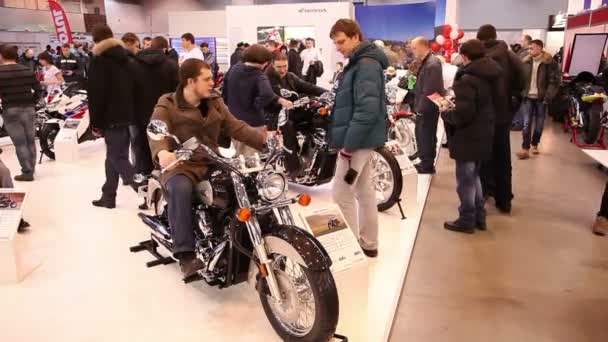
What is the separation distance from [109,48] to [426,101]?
320cm

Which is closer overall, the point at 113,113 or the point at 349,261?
the point at 349,261

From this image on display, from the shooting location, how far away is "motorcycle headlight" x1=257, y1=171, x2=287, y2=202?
2441 mm

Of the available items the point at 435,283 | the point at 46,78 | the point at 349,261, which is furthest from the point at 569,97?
the point at 46,78

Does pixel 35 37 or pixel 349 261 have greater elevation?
pixel 35 37

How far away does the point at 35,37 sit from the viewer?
17.9 meters

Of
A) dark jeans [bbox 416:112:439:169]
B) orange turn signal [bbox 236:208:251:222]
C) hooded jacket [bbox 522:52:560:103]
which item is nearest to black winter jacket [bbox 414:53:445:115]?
dark jeans [bbox 416:112:439:169]

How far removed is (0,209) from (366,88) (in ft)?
8.01

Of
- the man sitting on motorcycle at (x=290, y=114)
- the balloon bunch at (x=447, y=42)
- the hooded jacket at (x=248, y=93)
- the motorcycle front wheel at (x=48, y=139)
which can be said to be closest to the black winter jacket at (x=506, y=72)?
the man sitting on motorcycle at (x=290, y=114)

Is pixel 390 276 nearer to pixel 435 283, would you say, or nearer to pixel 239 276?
pixel 435 283

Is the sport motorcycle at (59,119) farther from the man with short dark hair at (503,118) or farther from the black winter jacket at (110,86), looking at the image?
the man with short dark hair at (503,118)

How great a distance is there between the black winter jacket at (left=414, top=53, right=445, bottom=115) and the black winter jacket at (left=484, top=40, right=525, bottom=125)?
2.56 ft

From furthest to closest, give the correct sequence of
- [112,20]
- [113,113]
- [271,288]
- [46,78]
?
[112,20] < [46,78] < [113,113] < [271,288]

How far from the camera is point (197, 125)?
2986mm

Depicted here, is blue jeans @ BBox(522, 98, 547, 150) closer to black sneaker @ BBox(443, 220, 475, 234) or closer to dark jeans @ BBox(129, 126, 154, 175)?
black sneaker @ BBox(443, 220, 475, 234)
